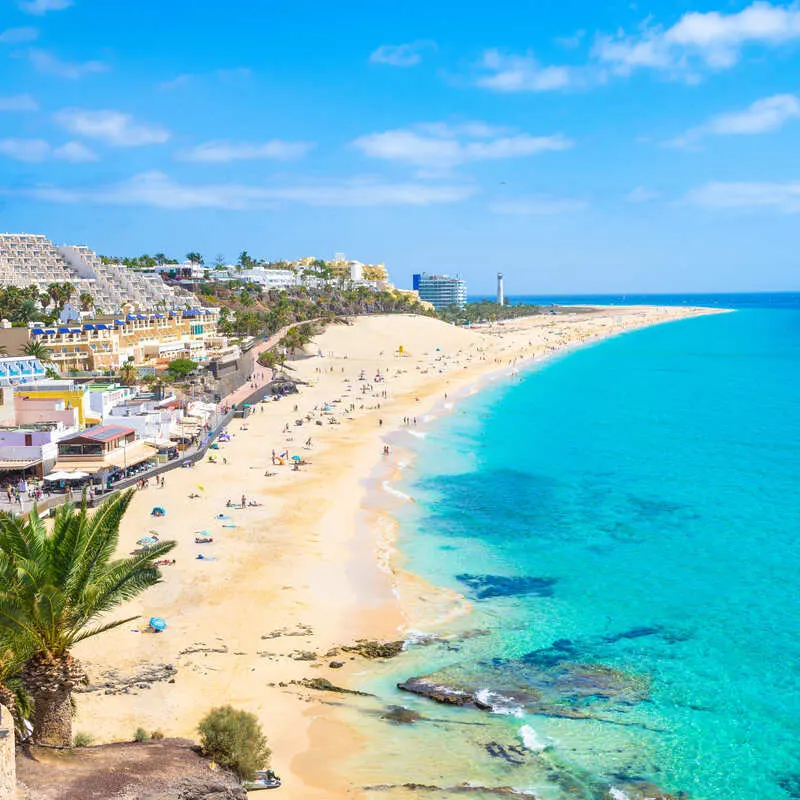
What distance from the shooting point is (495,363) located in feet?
364

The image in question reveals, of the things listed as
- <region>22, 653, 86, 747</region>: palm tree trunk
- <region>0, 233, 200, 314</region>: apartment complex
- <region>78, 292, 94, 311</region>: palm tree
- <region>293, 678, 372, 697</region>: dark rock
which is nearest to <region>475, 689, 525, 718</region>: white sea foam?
<region>293, 678, 372, 697</region>: dark rock

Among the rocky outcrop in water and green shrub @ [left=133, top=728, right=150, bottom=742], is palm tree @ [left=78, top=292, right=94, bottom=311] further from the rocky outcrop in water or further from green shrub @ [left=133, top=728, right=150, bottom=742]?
green shrub @ [left=133, top=728, right=150, bottom=742]

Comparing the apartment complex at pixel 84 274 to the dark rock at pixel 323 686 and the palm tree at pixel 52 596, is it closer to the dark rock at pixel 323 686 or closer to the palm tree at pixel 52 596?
the dark rock at pixel 323 686

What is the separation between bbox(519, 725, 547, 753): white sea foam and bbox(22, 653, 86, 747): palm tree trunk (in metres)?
10.1

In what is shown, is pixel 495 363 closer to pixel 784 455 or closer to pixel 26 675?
pixel 784 455

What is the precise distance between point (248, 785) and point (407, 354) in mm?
97741

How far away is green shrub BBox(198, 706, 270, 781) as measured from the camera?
52.2 ft

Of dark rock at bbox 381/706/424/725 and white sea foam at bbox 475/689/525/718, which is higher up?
white sea foam at bbox 475/689/525/718

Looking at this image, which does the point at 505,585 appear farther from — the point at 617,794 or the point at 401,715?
the point at 617,794

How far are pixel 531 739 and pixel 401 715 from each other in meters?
3.18

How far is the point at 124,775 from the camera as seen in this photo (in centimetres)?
1394

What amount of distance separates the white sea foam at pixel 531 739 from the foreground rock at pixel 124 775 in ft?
22.8

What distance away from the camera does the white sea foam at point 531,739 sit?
18656mm

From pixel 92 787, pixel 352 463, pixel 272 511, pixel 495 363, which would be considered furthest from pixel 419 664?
pixel 495 363
